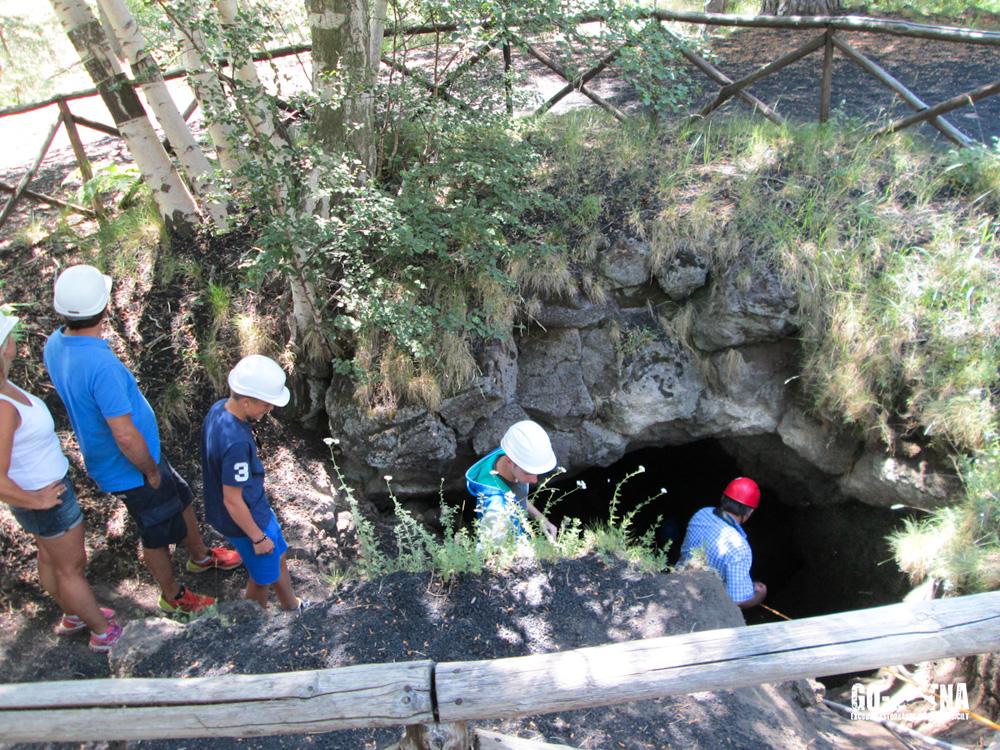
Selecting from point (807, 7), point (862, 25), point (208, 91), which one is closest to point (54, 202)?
point (208, 91)

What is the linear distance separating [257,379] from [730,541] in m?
3.39

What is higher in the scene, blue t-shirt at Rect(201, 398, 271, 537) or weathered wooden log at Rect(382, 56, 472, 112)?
weathered wooden log at Rect(382, 56, 472, 112)

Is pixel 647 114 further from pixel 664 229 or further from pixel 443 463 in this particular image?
pixel 443 463

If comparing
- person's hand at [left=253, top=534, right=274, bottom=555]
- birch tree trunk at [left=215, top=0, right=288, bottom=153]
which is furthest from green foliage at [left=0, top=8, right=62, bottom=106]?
person's hand at [left=253, top=534, right=274, bottom=555]

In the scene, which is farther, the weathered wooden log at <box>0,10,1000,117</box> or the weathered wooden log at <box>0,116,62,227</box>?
the weathered wooden log at <box>0,116,62,227</box>

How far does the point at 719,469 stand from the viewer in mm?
7324

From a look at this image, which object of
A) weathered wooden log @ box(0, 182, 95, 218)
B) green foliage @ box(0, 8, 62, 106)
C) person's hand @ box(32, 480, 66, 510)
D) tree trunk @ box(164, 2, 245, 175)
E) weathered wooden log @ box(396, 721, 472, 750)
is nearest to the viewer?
weathered wooden log @ box(396, 721, 472, 750)

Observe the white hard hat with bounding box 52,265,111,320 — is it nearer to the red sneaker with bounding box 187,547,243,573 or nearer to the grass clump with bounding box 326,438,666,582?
the grass clump with bounding box 326,438,666,582

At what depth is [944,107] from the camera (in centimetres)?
567

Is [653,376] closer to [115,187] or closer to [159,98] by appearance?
[159,98]

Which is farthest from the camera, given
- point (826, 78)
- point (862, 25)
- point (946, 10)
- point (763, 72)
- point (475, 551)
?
point (946, 10)

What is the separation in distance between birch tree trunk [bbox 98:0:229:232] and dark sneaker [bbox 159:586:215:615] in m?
2.49

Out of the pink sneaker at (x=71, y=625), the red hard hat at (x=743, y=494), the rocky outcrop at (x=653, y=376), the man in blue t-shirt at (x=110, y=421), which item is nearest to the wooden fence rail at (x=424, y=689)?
the man in blue t-shirt at (x=110, y=421)

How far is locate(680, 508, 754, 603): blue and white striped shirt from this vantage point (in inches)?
197
